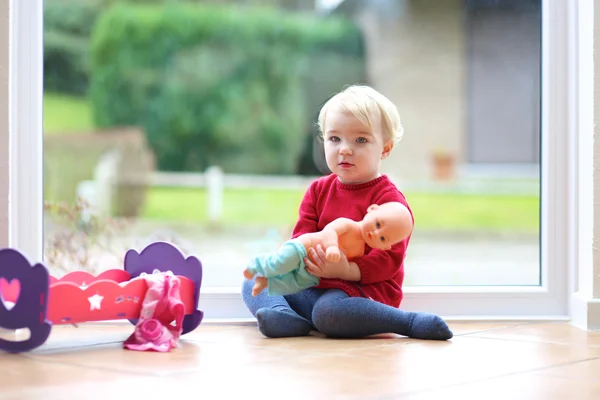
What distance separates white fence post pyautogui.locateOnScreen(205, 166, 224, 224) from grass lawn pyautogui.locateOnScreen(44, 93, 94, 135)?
2.09 feet

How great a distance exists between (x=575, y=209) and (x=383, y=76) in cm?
125

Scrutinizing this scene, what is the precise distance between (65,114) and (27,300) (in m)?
1.26

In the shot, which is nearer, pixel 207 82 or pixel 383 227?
pixel 383 227

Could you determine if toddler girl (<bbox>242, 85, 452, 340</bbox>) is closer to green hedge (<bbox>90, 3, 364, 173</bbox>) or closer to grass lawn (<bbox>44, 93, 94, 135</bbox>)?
grass lawn (<bbox>44, 93, 94, 135</bbox>)

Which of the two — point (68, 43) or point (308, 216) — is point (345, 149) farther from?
point (68, 43)

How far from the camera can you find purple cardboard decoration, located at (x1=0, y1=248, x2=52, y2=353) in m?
1.52

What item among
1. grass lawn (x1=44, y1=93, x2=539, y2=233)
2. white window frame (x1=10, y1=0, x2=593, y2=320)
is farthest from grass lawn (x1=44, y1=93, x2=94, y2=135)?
white window frame (x1=10, y1=0, x2=593, y2=320)

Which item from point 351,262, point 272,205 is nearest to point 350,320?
point 351,262

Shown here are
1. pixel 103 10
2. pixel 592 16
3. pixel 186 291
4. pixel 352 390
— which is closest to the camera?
pixel 352 390

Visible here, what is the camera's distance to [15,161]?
193 cm

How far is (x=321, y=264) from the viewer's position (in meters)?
1.76

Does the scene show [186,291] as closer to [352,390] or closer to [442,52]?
[352,390]

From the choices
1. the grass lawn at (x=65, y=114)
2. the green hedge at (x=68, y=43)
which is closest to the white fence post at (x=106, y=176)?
the grass lawn at (x=65, y=114)

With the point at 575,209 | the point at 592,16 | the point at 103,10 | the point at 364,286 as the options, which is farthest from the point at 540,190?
the point at 103,10
